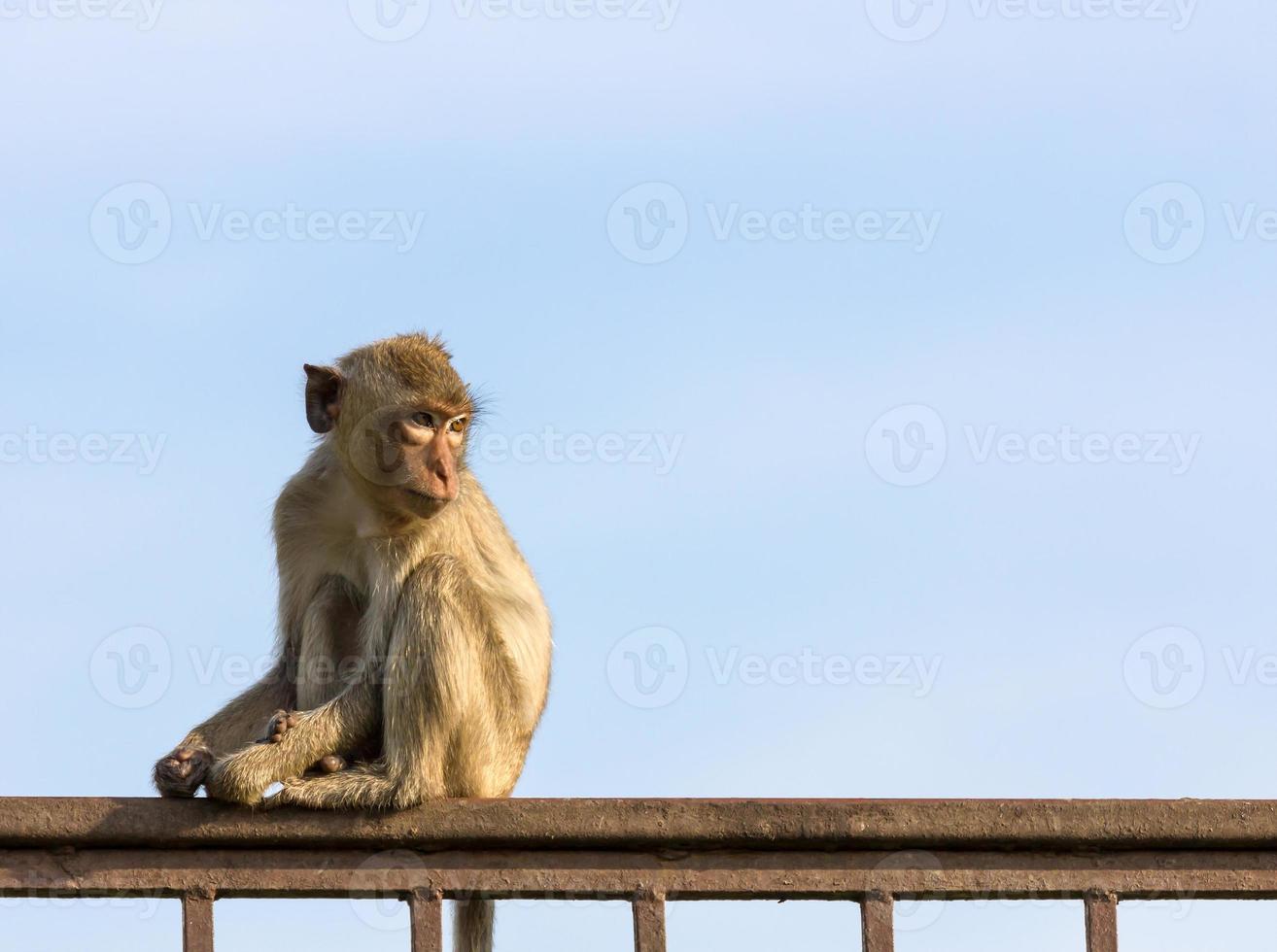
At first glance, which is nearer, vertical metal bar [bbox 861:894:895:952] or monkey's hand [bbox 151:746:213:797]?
vertical metal bar [bbox 861:894:895:952]

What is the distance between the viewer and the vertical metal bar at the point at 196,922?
12.7ft

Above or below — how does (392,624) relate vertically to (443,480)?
below

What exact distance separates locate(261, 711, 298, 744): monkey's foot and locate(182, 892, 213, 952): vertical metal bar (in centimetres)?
189

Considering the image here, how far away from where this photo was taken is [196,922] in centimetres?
394

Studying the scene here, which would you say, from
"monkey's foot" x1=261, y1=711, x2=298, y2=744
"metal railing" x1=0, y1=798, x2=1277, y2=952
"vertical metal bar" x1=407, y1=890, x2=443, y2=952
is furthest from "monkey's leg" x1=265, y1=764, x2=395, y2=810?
Result: "vertical metal bar" x1=407, y1=890, x2=443, y2=952

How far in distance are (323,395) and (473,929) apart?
86.2 inches

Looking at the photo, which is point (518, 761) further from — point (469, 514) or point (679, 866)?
point (679, 866)

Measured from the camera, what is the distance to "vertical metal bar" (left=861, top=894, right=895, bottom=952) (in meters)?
3.84

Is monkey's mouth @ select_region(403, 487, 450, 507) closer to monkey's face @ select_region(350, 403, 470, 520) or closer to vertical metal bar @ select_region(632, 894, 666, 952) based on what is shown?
monkey's face @ select_region(350, 403, 470, 520)

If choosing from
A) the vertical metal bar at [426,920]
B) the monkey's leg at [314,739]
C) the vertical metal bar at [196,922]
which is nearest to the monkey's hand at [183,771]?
the monkey's leg at [314,739]

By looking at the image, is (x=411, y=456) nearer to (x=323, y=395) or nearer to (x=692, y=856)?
(x=323, y=395)

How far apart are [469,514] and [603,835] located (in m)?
2.92

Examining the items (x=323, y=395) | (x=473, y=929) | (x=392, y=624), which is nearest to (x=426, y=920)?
(x=473, y=929)

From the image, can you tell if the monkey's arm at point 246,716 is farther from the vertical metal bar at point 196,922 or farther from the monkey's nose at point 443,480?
the vertical metal bar at point 196,922
